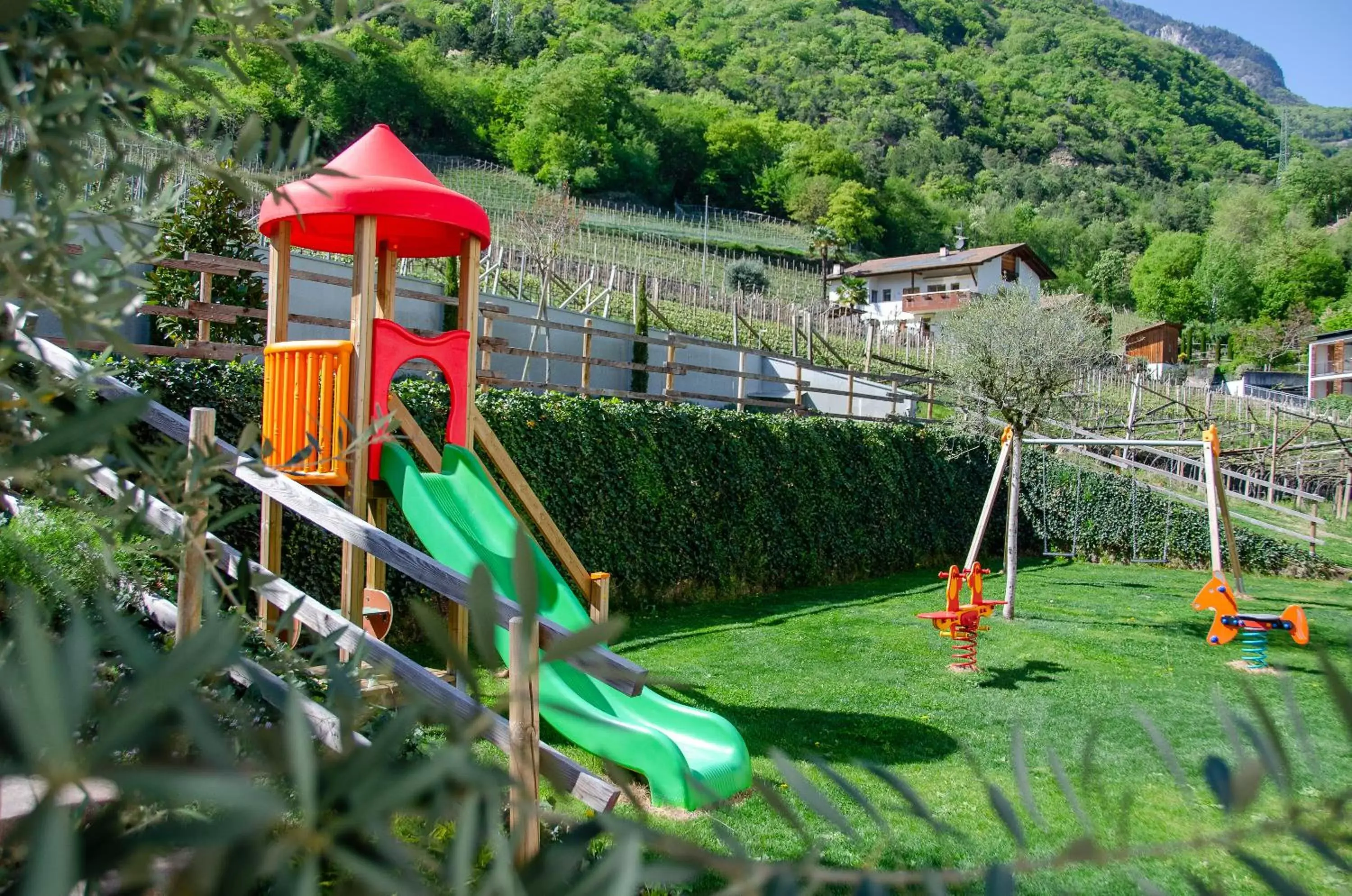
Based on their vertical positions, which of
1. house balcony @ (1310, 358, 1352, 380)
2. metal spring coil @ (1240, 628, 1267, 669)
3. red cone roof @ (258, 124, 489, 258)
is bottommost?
metal spring coil @ (1240, 628, 1267, 669)

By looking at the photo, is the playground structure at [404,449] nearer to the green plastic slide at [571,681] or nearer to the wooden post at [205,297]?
the green plastic slide at [571,681]

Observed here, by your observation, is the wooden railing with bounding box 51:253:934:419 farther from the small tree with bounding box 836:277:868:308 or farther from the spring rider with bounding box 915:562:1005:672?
the small tree with bounding box 836:277:868:308

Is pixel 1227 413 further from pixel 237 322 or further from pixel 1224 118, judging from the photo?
pixel 1224 118

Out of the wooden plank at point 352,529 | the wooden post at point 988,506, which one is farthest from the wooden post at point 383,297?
the wooden post at point 988,506

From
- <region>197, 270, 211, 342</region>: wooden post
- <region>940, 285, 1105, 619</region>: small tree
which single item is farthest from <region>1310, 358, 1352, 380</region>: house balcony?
<region>197, 270, 211, 342</region>: wooden post

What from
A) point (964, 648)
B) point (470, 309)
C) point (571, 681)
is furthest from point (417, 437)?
point (964, 648)

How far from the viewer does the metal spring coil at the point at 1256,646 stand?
24.9 feet

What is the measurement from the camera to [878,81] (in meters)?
84.3

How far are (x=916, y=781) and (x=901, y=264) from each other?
44.3m

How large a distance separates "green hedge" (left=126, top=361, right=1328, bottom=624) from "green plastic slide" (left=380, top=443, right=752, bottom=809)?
1220mm

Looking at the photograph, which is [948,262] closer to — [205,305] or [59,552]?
[205,305]

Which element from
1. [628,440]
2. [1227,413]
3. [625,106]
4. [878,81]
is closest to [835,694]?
[628,440]

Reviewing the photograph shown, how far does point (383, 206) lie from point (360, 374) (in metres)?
0.89

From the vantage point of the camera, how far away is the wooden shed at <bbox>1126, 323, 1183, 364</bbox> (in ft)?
157
